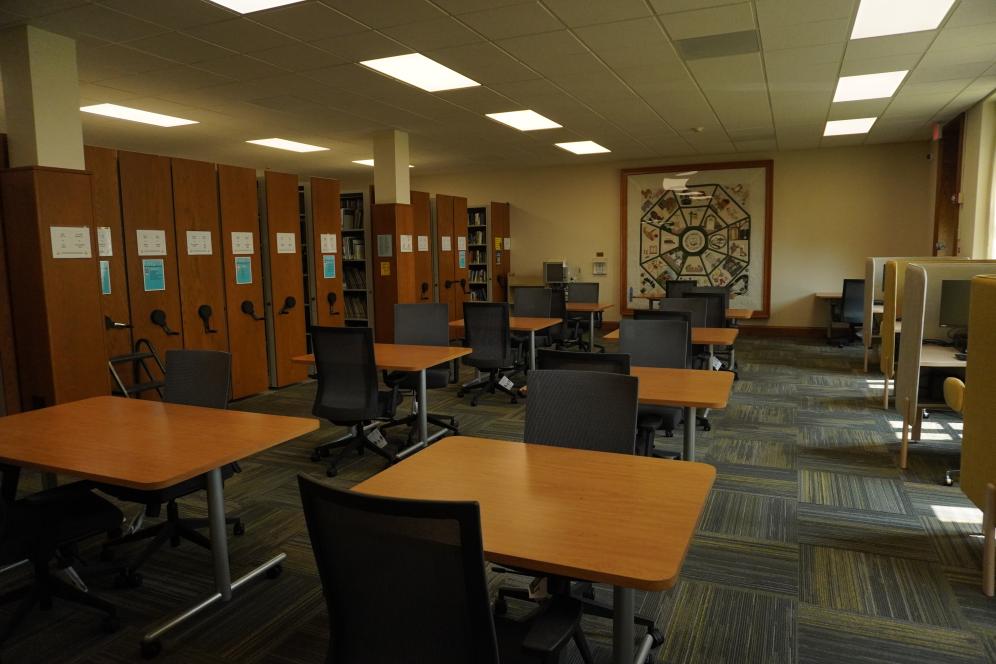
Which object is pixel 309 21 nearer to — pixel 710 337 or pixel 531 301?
pixel 710 337

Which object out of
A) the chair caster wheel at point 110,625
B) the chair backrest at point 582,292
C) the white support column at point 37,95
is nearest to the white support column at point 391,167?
the chair backrest at point 582,292

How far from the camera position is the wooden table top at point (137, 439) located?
2131 mm

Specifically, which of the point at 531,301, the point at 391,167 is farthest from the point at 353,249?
the point at 531,301

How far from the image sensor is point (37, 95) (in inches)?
166

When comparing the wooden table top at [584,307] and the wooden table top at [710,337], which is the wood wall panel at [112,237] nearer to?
the wooden table top at [710,337]

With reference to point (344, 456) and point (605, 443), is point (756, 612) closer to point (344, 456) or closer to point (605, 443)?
point (605, 443)

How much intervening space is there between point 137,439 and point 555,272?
8794 millimetres

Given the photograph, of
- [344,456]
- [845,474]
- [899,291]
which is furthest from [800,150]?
[344,456]

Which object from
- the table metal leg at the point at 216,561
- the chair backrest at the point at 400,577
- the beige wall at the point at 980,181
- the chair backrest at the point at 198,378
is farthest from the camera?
the beige wall at the point at 980,181

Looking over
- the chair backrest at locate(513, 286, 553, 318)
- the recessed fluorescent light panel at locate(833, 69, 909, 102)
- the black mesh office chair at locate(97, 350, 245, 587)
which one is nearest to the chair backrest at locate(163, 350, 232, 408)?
the black mesh office chair at locate(97, 350, 245, 587)

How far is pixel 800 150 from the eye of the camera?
32.9 ft

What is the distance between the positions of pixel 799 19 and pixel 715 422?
304cm

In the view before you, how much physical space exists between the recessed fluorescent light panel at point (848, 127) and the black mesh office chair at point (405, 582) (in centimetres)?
826

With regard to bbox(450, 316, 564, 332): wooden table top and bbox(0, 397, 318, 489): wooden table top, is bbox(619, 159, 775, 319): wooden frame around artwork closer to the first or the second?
bbox(450, 316, 564, 332): wooden table top
